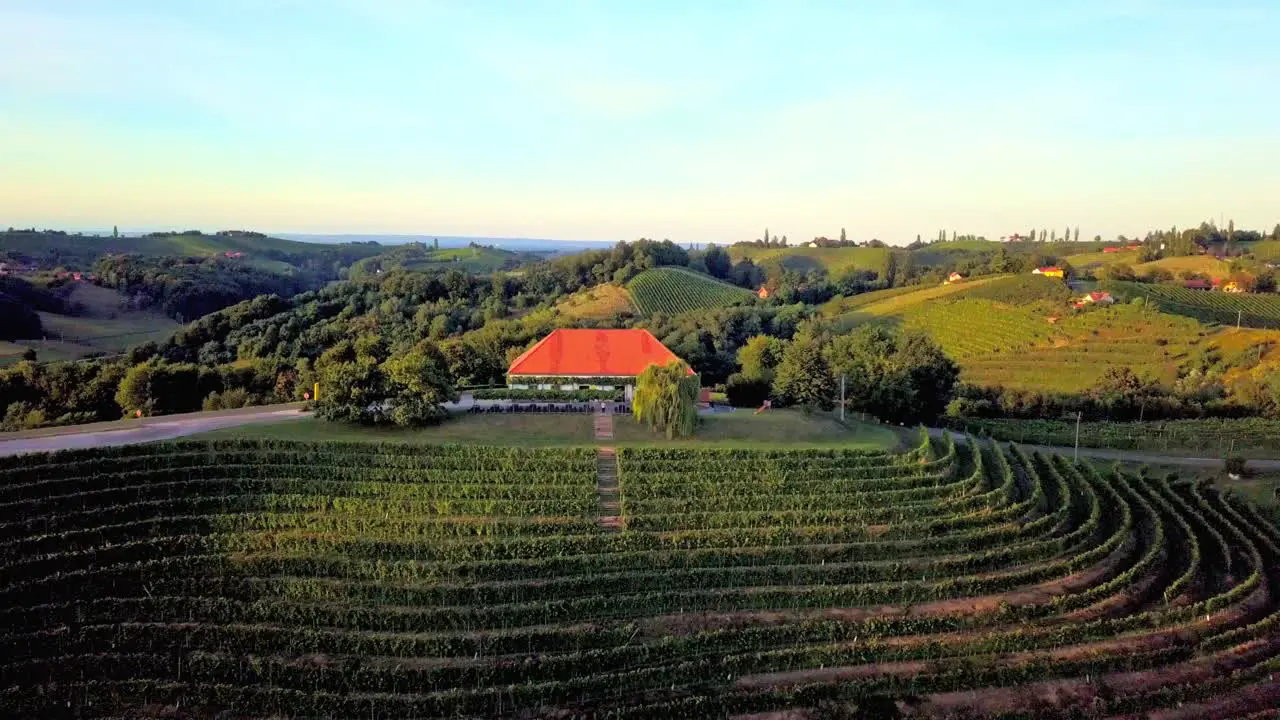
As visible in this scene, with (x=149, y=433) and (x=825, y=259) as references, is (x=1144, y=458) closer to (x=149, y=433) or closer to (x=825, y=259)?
(x=149, y=433)

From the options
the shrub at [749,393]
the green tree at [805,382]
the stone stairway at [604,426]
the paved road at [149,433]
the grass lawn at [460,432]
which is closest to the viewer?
the paved road at [149,433]

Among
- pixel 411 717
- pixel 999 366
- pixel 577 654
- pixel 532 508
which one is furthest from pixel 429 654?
pixel 999 366

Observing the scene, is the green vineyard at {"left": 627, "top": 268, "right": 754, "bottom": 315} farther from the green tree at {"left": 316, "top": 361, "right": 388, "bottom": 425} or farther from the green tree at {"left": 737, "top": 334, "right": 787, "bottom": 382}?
the green tree at {"left": 316, "top": 361, "right": 388, "bottom": 425}

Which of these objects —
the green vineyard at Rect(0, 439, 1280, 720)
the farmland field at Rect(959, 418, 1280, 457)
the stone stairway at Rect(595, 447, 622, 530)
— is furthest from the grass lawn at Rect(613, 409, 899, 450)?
the farmland field at Rect(959, 418, 1280, 457)

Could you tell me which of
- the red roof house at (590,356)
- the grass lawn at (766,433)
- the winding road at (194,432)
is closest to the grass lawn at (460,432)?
the winding road at (194,432)

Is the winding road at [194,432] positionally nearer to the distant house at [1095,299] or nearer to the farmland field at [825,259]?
the distant house at [1095,299]

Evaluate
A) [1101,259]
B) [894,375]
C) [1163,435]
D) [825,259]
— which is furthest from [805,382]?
[825,259]

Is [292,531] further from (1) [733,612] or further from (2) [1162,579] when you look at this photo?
(2) [1162,579]
